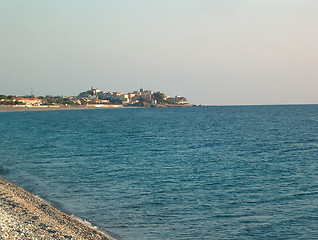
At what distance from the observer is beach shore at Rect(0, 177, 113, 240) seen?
11281 millimetres

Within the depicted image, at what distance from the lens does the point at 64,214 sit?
15008mm

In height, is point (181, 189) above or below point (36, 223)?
below

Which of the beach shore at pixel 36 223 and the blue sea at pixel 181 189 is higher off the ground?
the beach shore at pixel 36 223

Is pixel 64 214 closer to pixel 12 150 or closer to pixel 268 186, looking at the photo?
pixel 268 186

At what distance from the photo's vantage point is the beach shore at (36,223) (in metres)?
11.3

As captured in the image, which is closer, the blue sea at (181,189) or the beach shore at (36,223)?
the beach shore at (36,223)

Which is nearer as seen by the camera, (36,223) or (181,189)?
(36,223)

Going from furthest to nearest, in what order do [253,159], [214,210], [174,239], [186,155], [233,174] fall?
[186,155]
[253,159]
[233,174]
[214,210]
[174,239]

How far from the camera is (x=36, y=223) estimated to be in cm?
1245

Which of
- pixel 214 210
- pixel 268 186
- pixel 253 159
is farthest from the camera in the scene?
pixel 253 159

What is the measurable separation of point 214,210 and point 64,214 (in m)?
6.72

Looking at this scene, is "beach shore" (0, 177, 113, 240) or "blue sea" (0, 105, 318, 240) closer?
"beach shore" (0, 177, 113, 240)

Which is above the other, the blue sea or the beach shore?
the beach shore

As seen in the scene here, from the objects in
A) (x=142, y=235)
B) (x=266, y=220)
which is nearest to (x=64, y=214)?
(x=142, y=235)
